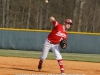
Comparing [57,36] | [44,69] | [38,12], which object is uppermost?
[57,36]

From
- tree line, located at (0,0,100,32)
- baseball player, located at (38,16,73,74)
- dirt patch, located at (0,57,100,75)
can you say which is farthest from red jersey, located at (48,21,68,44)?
tree line, located at (0,0,100,32)

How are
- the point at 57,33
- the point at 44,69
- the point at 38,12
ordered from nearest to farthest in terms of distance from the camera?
the point at 57,33
the point at 44,69
the point at 38,12

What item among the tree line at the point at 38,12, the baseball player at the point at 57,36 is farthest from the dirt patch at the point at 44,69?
the tree line at the point at 38,12

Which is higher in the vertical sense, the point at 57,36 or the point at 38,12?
the point at 57,36

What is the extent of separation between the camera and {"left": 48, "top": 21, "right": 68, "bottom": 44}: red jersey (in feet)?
34.3

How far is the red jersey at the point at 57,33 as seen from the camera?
10461 mm

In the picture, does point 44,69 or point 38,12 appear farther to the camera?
point 38,12

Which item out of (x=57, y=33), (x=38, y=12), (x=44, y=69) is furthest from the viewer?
(x=38, y=12)

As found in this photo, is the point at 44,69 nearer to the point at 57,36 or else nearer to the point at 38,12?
the point at 57,36

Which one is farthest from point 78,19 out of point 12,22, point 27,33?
point 27,33

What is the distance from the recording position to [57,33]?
1052 cm

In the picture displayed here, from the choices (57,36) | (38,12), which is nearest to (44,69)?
(57,36)

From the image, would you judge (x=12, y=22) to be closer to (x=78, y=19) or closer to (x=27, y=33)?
(x=78, y=19)

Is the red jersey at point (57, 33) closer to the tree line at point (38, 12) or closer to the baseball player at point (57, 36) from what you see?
the baseball player at point (57, 36)
